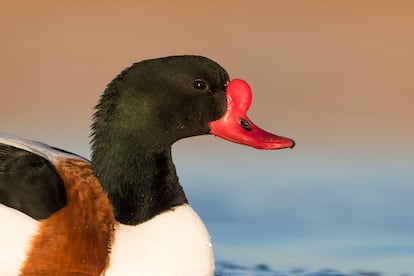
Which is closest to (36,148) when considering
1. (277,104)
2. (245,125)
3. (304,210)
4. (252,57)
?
(245,125)

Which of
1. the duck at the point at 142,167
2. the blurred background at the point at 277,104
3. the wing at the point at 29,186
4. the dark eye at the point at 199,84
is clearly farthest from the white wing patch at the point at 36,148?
the blurred background at the point at 277,104

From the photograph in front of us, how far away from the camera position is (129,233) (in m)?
6.37

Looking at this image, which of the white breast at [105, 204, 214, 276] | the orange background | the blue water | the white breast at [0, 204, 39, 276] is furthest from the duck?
the orange background

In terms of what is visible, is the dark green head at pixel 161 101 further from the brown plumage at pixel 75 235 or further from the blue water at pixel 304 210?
the blue water at pixel 304 210

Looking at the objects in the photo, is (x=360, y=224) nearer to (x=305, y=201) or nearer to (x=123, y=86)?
(x=305, y=201)

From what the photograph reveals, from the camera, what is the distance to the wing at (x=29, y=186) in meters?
6.12

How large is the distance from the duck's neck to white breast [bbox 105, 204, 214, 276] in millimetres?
54

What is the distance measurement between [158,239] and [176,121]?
19.1 inches

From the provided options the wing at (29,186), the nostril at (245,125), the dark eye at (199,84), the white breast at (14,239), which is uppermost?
the dark eye at (199,84)

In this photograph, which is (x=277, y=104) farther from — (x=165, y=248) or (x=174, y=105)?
(x=165, y=248)

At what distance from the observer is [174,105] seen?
647cm

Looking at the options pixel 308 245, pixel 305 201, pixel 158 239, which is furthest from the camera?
pixel 305 201

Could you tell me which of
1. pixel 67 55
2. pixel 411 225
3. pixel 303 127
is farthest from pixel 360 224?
pixel 67 55

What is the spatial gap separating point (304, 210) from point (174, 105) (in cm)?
248
